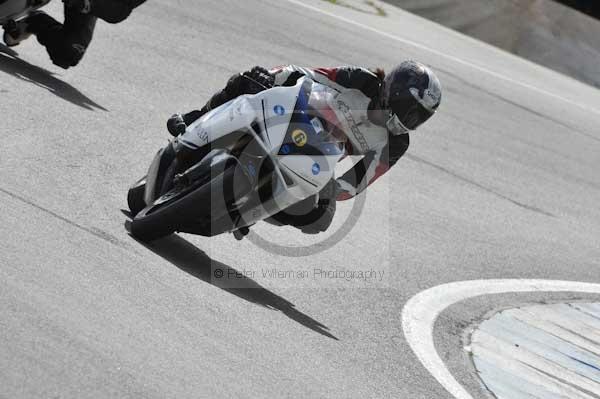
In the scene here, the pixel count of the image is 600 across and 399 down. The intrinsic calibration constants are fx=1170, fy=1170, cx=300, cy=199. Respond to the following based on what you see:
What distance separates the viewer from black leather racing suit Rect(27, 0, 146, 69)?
984 centimetres

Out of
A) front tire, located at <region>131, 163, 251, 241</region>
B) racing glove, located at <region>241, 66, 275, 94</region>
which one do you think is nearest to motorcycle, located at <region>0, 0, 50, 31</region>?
racing glove, located at <region>241, 66, 275, 94</region>

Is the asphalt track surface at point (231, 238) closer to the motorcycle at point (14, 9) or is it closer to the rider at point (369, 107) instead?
the motorcycle at point (14, 9)

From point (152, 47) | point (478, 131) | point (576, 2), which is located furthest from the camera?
point (576, 2)

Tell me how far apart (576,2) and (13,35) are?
1462cm

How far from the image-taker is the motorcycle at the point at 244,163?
6539 millimetres

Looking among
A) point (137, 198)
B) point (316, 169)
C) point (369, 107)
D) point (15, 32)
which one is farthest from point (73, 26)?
point (316, 169)

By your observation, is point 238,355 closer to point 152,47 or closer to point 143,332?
point 143,332

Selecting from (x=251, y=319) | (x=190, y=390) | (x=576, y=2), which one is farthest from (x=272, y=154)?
(x=576, y=2)

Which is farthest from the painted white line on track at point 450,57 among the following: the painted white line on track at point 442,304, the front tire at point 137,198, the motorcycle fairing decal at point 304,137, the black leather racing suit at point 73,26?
the motorcycle fairing decal at point 304,137

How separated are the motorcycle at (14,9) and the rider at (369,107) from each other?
2.66 meters

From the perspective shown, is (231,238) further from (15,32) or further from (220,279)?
(15,32)

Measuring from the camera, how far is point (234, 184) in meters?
6.45

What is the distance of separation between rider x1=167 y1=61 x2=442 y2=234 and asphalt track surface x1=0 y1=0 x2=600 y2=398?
0.61 meters

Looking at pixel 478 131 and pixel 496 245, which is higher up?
pixel 496 245
